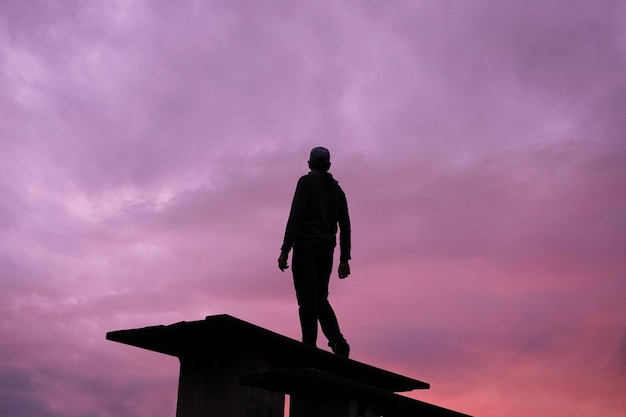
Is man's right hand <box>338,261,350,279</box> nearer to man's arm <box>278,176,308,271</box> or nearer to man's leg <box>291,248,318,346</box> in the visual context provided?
man's leg <box>291,248,318,346</box>

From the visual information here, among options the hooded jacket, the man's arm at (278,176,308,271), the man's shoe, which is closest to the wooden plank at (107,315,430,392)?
the man's shoe

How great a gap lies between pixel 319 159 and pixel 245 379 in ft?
13.7

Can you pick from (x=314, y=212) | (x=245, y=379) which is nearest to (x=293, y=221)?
(x=314, y=212)

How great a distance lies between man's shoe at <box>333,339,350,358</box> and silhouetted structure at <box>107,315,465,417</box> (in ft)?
2.34

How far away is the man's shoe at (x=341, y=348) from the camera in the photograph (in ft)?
34.3

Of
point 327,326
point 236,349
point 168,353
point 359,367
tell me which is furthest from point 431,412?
point 168,353

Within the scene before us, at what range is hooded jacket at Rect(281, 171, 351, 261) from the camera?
35.4 feet

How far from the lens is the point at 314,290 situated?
10.7m

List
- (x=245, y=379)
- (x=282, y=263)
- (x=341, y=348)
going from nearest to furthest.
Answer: (x=245, y=379)
(x=341, y=348)
(x=282, y=263)

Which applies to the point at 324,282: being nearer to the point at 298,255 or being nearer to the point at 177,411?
the point at 298,255

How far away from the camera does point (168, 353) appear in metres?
9.67

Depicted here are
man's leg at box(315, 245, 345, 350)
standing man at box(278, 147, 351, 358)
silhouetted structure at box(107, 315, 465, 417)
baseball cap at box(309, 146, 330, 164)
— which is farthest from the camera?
baseball cap at box(309, 146, 330, 164)

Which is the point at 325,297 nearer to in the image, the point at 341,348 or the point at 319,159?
the point at 341,348

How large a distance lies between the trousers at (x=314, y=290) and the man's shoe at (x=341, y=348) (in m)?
0.10
